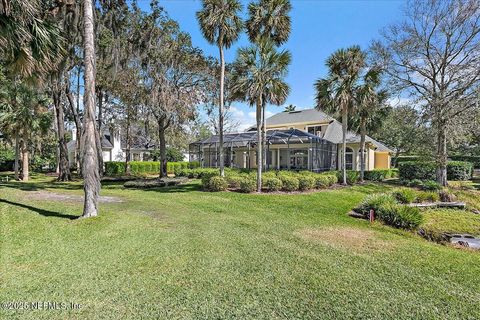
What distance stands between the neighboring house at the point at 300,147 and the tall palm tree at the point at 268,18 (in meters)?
8.34

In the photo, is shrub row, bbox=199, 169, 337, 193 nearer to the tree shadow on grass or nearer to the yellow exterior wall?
the tree shadow on grass

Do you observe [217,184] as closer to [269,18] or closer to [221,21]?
[221,21]

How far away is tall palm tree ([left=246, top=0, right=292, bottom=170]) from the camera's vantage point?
49.6ft

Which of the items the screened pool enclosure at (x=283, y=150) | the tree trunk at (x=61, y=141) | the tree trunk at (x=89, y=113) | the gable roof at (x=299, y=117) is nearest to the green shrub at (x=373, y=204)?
the tree trunk at (x=89, y=113)

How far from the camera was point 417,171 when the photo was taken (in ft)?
74.8

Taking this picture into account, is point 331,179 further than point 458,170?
No

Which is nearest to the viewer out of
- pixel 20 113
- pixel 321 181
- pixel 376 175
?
pixel 321 181

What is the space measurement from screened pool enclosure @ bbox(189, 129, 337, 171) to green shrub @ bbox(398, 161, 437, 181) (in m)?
5.71

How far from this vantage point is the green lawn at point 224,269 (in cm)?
344

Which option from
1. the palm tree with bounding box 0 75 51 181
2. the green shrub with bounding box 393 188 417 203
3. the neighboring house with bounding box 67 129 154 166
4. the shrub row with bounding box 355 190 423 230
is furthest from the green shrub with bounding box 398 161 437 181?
the neighboring house with bounding box 67 129 154 166

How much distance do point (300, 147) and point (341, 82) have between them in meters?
7.78

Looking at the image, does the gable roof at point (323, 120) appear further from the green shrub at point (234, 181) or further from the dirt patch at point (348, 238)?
the dirt patch at point (348, 238)

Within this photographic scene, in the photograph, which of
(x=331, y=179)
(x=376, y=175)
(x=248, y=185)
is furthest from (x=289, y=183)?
(x=376, y=175)

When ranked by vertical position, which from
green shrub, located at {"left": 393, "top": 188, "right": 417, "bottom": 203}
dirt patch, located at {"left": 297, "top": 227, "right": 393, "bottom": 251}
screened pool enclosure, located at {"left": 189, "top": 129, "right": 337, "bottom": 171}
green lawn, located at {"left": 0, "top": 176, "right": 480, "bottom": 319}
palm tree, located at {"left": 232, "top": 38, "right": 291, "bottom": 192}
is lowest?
dirt patch, located at {"left": 297, "top": 227, "right": 393, "bottom": 251}
